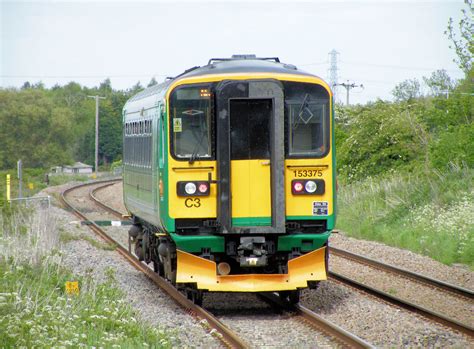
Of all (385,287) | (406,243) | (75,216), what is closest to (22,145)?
(75,216)

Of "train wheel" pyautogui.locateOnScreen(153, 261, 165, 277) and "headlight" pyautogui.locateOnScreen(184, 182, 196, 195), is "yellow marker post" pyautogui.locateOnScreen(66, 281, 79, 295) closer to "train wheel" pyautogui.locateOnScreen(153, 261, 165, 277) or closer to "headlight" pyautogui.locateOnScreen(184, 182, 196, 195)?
"headlight" pyautogui.locateOnScreen(184, 182, 196, 195)

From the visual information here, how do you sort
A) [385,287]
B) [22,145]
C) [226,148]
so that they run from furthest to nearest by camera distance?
[22,145] < [385,287] < [226,148]

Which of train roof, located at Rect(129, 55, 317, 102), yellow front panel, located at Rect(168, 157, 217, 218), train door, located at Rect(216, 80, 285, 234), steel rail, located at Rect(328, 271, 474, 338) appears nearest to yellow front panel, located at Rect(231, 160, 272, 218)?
train door, located at Rect(216, 80, 285, 234)

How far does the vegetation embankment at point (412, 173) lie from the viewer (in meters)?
18.0

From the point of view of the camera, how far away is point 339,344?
30.7ft

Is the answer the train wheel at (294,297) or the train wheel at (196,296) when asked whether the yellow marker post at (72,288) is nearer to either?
the train wheel at (196,296)

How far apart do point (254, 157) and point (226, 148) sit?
0.37 metres

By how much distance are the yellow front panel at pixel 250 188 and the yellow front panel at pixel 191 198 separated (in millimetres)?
266

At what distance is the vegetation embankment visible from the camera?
59.2ft

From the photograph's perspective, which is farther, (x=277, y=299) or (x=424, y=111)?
(x=424, y=111)

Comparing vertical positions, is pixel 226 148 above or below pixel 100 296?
above

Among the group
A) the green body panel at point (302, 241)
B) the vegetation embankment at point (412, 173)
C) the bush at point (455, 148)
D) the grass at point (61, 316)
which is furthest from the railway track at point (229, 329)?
the bush at point (455, 148)

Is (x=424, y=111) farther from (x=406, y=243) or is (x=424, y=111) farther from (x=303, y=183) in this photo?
(x=303, y=183)

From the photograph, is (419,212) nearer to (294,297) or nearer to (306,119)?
(294,297)
